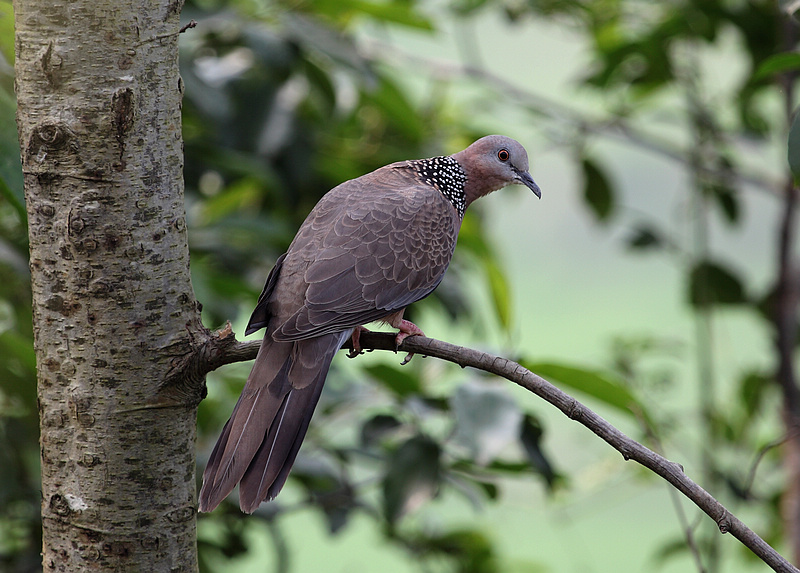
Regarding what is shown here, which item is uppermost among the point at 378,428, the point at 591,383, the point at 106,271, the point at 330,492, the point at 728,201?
the point at 106,271

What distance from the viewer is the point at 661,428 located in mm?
3018

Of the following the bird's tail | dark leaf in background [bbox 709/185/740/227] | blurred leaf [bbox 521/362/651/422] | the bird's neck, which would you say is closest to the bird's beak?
the bird's neck

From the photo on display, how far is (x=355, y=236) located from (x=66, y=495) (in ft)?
2.62

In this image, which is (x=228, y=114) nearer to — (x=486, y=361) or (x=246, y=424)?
(x=246, y=424)

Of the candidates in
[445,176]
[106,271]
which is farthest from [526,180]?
[106,271]

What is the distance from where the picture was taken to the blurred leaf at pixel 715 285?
3078 mm

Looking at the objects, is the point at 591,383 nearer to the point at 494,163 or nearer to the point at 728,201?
the point at 494,163

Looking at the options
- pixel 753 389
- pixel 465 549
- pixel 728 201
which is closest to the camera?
pixel 465 549

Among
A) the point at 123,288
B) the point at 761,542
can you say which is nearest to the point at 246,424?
the point at 123,288

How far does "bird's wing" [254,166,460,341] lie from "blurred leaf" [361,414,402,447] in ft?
1.89

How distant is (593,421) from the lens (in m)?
1.14

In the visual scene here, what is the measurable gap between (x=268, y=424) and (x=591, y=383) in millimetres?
792

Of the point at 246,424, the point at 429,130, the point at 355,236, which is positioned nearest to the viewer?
the point at 246,424

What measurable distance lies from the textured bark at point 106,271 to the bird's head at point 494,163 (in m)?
1.12
